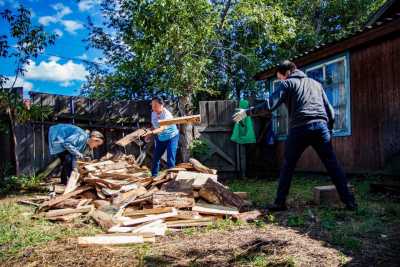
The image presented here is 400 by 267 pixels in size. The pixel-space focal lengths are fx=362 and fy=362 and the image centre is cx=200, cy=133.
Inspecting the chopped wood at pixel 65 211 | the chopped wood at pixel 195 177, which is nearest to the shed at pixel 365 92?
the chopped wood at pixel 195 177

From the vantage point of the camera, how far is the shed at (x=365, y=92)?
7090mm

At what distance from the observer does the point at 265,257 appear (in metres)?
3.13

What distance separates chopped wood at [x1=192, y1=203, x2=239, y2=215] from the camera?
189 inches

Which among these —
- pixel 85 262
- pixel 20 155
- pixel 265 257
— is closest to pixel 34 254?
pixel 85 262

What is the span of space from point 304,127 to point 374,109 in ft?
12.0

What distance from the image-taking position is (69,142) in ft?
22.3

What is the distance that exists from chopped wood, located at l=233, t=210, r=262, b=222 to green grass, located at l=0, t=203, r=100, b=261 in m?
1.76

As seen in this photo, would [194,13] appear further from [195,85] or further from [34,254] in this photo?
[34,254]

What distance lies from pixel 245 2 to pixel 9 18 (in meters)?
6.59

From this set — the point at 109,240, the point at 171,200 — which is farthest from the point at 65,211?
the point at 109,240

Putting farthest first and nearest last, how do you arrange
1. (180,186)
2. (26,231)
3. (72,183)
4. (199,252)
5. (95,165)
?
1. (95,165)
2. (72,183)
3. (180,186)
4. (26,231)
5. (199,252)

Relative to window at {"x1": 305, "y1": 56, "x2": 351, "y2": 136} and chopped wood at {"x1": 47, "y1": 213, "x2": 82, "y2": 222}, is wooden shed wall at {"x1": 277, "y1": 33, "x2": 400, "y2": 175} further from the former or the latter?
chopped wood at {"x1": 47, "y1": 213, "x2": 82, "y2": 222}

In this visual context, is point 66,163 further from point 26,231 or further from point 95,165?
point 26,231

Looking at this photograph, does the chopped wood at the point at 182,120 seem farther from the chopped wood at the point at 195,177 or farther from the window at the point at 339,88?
the window at the point at 339,88
